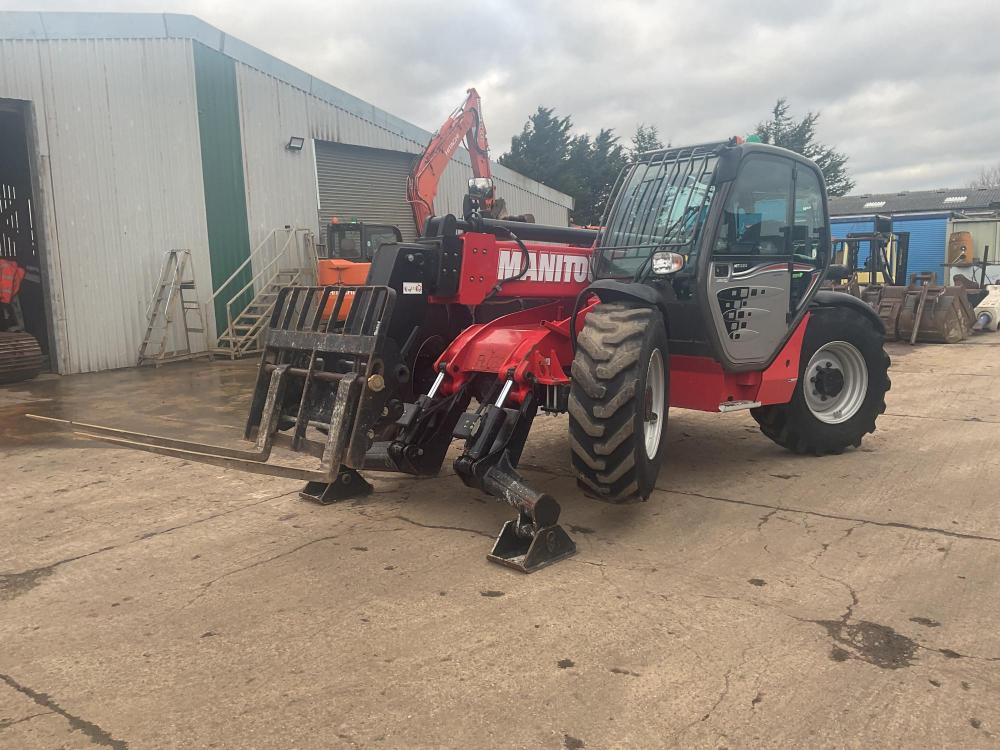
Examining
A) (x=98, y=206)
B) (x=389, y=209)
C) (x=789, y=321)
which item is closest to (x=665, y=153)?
(x=789, y=321)

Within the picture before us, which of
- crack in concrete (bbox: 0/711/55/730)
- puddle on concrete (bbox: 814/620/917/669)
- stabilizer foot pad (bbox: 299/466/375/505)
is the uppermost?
stabilizer foot pad (bbox: 299/466/375/505)

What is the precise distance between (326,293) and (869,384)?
4.66m

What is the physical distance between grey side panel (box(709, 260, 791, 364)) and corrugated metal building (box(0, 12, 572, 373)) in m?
11.4

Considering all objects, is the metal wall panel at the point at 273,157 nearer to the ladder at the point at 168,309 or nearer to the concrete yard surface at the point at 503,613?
the ladder at the point at 168,309

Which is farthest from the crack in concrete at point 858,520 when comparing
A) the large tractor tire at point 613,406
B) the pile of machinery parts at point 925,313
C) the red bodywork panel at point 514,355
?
the pile of machinery parts at point 925,313

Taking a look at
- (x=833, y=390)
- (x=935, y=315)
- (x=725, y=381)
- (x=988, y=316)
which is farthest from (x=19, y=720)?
(x=988, y=316)

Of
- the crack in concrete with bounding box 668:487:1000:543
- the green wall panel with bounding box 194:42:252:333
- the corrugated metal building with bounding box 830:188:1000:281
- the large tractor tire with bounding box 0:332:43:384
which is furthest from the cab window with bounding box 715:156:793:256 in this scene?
the corrugated metal building with bounding box 830:188:1000:281

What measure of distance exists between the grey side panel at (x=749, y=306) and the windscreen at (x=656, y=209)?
0.36m

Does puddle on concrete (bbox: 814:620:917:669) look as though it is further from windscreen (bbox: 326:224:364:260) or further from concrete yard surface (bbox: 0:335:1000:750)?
windscreen (bbox: 326:224:364:260)

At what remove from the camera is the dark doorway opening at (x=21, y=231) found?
12992mm

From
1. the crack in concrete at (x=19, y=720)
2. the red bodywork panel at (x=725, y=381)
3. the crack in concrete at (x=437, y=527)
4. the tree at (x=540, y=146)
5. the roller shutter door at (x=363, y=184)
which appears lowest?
the crack in concrete at (x=437, y=527)

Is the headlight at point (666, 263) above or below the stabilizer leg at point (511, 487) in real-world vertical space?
above

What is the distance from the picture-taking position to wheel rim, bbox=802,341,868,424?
6504 millimetres

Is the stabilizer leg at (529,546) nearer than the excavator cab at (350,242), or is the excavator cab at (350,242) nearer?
the stabilizer leg at (529,546)
